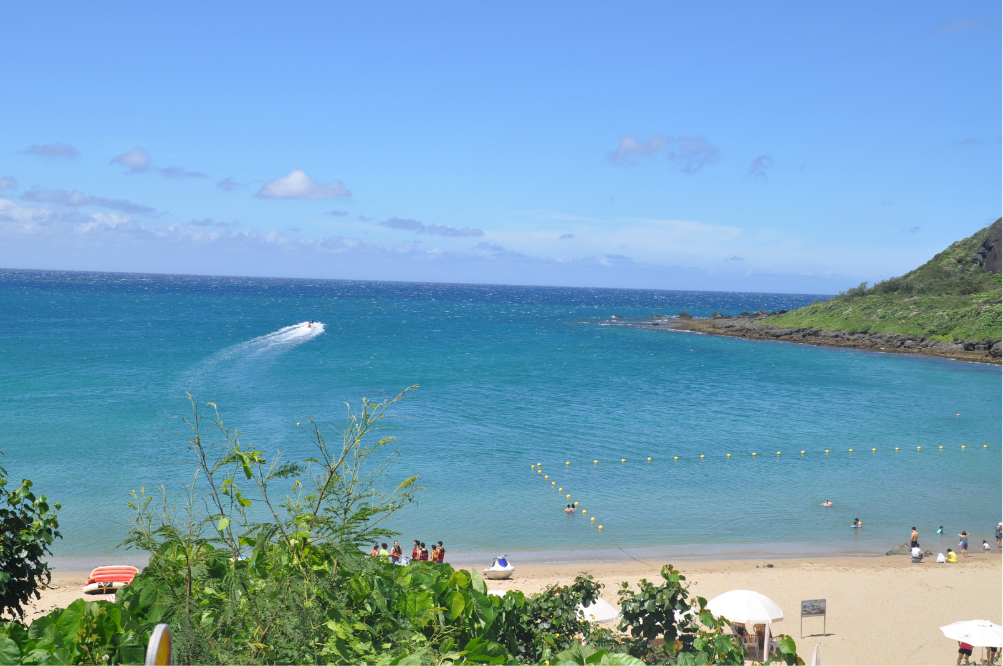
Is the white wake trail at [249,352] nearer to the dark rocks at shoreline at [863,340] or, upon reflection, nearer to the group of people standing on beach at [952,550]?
the group of people standing on beach at [952,550]

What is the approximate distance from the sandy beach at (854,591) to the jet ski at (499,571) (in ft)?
1.12

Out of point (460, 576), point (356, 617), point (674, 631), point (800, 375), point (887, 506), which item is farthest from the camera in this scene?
point (800, 375)

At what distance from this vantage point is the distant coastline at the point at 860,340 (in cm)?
6247

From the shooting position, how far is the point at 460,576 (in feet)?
15.3

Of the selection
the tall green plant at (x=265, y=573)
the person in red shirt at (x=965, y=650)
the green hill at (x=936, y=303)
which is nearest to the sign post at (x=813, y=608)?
the person in red shirt at (x=965, y=650)

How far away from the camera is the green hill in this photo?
224 feet

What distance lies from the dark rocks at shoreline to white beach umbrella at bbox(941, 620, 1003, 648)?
55.3 m

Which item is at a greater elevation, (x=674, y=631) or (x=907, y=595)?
(x=674, y=631)

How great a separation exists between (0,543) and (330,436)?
25.9m

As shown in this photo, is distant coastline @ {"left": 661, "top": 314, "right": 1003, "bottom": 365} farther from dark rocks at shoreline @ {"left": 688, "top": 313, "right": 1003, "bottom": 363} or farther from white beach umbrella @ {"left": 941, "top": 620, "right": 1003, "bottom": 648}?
white beach umbrella @ {"left": 941, "top": 620, "right": 1003, "bottom": 648}

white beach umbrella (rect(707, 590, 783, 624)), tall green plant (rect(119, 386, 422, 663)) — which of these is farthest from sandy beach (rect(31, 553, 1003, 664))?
tall green plant (rect(119, 386, 422, 663))

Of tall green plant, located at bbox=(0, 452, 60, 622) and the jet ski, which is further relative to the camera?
the jet ski

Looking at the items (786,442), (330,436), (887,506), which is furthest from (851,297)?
(330,436)

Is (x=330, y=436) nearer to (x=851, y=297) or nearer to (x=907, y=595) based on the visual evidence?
(x=907, y=595)
